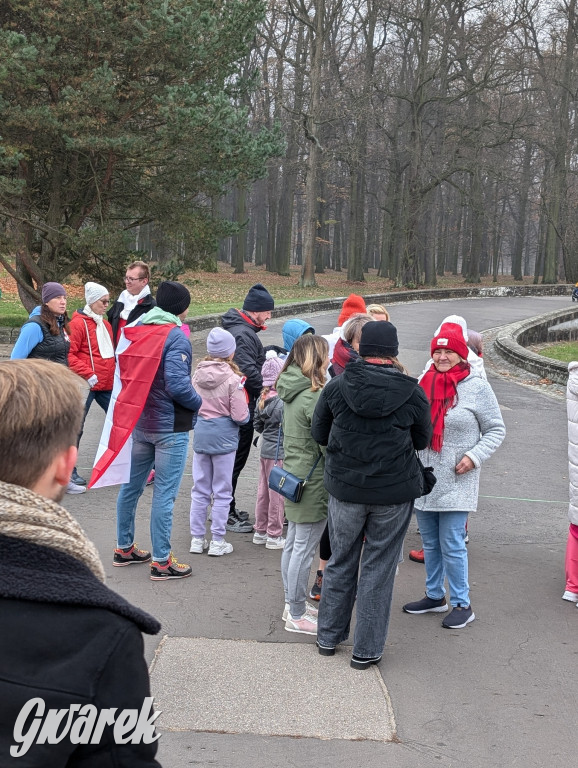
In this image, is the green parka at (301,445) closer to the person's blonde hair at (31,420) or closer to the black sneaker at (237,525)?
the black sneaker at (237,525)

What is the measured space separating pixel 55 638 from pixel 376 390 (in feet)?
10.3

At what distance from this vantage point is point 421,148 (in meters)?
39.1

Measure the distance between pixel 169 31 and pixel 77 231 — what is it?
4.34 meters

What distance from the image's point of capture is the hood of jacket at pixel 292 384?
17.8ft

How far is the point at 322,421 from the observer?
16.0ft

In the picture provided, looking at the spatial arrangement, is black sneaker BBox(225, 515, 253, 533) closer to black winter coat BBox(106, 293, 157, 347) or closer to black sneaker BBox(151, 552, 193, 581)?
black sneaker BBox(151, 552, 193, 581)

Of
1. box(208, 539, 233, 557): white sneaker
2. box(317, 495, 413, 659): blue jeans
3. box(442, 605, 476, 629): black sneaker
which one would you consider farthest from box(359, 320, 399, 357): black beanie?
box(208, 539, 233, 557): white sneaker

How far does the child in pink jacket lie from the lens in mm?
6418

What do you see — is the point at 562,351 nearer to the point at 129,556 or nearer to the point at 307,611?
the point at 129,556

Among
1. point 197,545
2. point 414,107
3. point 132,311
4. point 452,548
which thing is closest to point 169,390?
point 197,545

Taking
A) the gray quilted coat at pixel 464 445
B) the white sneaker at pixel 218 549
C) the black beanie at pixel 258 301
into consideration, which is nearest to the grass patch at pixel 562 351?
the black beanie at pixel 258 301

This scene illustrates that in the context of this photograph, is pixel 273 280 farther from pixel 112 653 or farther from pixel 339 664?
pixel 112 653

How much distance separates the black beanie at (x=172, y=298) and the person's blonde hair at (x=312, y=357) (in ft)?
3.07

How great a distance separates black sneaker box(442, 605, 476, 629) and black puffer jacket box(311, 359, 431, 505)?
1.04 meters
